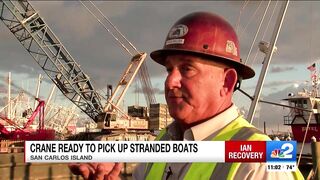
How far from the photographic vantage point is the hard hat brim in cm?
277

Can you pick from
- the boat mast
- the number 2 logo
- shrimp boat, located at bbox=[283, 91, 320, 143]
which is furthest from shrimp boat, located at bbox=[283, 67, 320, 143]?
the number 2 logo

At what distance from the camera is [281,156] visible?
298 centimetres

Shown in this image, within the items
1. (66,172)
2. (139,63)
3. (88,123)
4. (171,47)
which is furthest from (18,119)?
(171,47)

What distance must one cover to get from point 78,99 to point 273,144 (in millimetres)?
46353

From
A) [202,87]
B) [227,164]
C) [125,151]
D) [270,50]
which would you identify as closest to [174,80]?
[202,87]

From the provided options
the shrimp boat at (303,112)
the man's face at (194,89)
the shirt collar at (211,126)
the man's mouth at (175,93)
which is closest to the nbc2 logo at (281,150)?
→ the shirt collar at (211,126)

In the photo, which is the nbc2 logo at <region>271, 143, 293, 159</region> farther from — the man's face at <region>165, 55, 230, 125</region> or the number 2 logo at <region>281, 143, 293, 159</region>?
the man's face at <region>165, 55, 230, 125</region>

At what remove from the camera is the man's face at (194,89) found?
272cm

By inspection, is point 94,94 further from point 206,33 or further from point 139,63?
point 206,33

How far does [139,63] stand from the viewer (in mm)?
51781

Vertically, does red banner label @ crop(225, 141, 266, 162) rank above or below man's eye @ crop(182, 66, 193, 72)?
below

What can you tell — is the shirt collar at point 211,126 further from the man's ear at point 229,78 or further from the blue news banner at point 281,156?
the blue news banner at point 281,156

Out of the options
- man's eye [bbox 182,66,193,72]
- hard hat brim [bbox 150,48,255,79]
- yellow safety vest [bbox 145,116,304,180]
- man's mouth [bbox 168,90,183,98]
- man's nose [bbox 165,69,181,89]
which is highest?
hard hat brim [bbox 150,48,255,79]

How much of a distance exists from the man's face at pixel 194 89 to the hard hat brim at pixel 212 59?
35 millimetres
